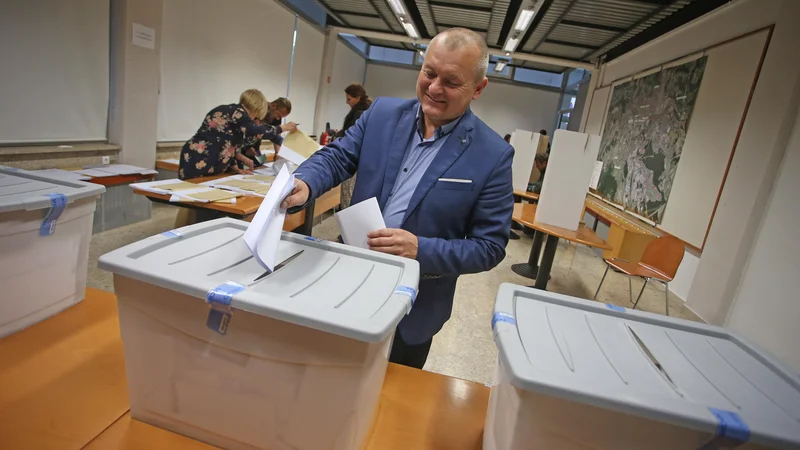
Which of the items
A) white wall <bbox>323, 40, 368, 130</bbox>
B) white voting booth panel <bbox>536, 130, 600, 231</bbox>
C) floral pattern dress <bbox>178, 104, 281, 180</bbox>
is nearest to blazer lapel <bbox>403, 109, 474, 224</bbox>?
white voting booth panel <bbox>536, 130, 600, 231</bbox>

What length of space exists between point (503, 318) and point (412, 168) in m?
0.66

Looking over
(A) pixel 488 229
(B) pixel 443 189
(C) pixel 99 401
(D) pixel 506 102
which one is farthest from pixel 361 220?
(D) pixel 506 102

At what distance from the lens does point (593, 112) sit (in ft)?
27.2

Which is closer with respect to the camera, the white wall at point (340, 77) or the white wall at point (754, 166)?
the white wall at point (754, 166)

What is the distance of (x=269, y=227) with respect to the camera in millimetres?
723

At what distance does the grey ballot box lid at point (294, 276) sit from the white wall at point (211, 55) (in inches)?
177

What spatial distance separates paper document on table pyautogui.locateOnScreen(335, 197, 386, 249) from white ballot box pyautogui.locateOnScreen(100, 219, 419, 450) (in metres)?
0.28

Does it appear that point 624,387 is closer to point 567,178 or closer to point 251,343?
point 251,343

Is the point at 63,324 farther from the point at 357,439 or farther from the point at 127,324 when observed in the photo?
the point at 357,439

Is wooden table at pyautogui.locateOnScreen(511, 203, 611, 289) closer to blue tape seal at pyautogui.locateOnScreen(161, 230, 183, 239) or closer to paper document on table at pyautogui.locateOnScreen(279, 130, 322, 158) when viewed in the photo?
paper document on table at pyautogui.locateOnScreen(279, 130, 322, 158)

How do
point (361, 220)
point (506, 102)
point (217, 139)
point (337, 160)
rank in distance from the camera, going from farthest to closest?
point (506, 102), point (217, 139), point (337, 160), point (361, 220)

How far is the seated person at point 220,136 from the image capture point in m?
3.13

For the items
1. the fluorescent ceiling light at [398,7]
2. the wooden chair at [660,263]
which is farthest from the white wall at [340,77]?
the wooden chair at [660,263]

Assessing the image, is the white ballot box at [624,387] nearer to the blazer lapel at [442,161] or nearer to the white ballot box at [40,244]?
the blazer lapel at [442,161]
